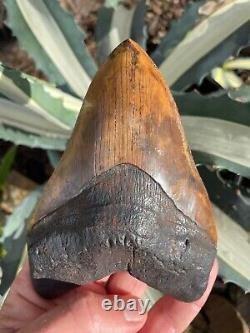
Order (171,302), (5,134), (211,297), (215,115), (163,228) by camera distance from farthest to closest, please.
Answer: (211,297) → (5,134) → (215,115) → (171,302) → (163,228)

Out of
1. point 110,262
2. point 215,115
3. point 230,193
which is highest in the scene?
point 110,262

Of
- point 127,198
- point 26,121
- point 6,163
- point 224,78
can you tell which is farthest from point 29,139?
point 127,198

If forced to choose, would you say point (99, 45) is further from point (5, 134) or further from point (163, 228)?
point (163, 228)

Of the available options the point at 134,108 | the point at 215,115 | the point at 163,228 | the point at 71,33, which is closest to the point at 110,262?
the point at 163,228

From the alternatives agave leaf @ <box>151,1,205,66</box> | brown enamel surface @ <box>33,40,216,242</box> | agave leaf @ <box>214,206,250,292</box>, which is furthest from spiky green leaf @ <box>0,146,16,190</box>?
brown enamel surface @ <box>33,40,216,242</box>

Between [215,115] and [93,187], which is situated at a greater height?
[93,187]

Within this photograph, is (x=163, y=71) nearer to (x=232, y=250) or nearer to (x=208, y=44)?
(x=208, y=44)
